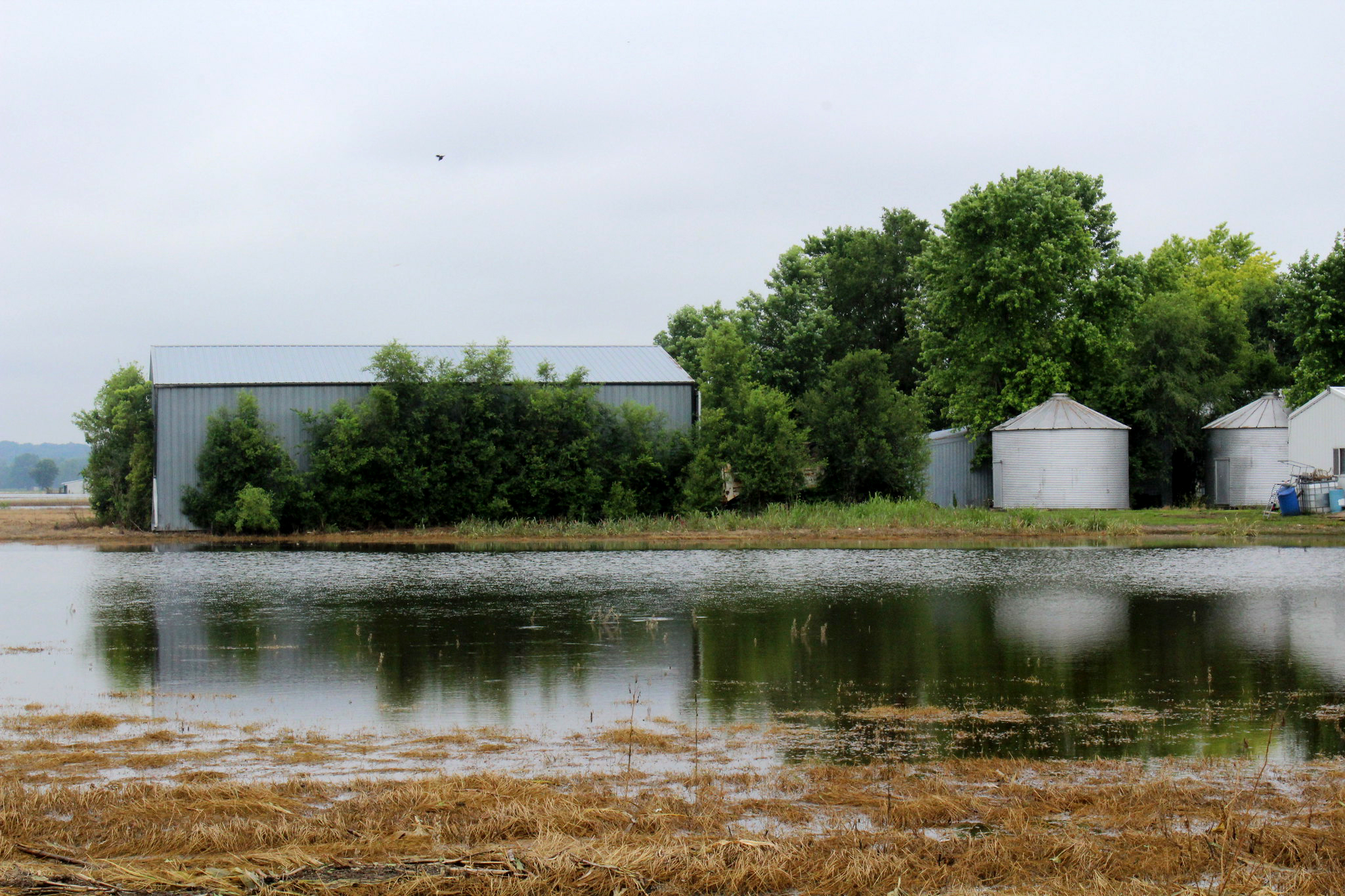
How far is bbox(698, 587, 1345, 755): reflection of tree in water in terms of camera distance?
1073 centimetres

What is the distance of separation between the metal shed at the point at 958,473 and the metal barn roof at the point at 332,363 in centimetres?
1140

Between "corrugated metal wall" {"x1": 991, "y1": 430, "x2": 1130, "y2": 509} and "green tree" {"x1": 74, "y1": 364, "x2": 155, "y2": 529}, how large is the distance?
31325mm

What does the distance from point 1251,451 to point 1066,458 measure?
686 cm

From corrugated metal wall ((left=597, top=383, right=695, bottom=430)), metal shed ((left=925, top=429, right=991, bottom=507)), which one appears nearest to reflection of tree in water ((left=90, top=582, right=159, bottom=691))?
corrugated metal wall ((left=597, top=383, right=695, bottom=430))

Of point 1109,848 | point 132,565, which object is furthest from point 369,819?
point 132,565

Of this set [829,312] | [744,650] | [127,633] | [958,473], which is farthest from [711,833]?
[829,312]

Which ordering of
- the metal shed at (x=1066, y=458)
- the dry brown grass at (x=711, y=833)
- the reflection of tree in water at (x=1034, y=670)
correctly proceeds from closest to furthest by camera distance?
the dry brown grass at (x=711, y=833), the reflection of tree in water at (x=1034, y=670), the metal shed at (x=1066, y=458)

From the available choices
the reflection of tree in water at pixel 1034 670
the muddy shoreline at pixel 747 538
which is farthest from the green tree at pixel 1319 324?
the reflection of tree in water at pixel 1034 670

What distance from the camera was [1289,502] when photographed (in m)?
40.8

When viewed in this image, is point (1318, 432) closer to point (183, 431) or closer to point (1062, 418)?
A: point (1062, 418)

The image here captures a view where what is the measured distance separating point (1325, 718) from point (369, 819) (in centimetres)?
849

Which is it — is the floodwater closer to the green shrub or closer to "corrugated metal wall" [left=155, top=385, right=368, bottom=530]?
the green shrub

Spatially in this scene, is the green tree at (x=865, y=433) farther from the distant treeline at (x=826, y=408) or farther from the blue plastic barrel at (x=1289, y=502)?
the blue plastic barrel at (x=1289, y=502)

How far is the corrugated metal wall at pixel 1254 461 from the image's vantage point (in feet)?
146
